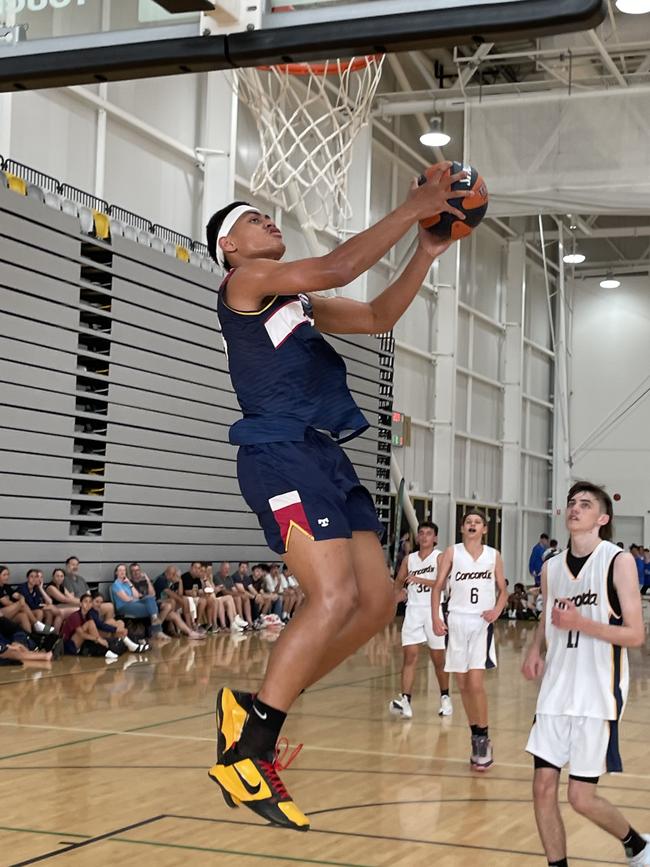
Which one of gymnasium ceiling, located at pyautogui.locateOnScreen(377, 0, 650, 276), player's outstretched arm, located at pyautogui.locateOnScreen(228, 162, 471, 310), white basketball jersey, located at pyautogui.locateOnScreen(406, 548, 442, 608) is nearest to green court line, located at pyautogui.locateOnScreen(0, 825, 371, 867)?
player's outstretched arm, located at pyautogui.locateOnScreen(228, 162, 471, 310)

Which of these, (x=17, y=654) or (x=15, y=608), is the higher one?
(x=15, y=608)

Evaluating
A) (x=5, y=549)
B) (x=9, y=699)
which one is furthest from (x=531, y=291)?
(x=9, y=699)

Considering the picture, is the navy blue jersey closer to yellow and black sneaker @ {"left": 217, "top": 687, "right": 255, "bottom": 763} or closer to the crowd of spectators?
yellow and black sneaker @ {"left": 217, "top": 687, "right": 255, "bottom": 763}

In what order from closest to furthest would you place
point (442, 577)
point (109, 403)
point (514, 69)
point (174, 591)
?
point (442, 577) < point (109, 403) < point (174, 591) < point (514, 69)

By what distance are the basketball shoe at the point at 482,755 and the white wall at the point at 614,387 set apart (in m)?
26.8

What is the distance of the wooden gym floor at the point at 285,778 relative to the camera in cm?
575

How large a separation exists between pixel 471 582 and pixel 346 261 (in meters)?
5.57

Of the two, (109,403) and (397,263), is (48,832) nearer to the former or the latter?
(109,403)

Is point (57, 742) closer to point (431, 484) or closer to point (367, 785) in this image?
point (367, 785)

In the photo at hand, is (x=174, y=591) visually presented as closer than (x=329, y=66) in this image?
No

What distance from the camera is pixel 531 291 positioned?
114 ft

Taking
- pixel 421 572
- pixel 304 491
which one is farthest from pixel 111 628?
pixel 304 491

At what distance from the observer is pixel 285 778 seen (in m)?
7.59

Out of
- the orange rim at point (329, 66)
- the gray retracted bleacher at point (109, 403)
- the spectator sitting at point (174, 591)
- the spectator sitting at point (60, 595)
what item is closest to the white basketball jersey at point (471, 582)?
the spectator sitting at point (60, 595)
